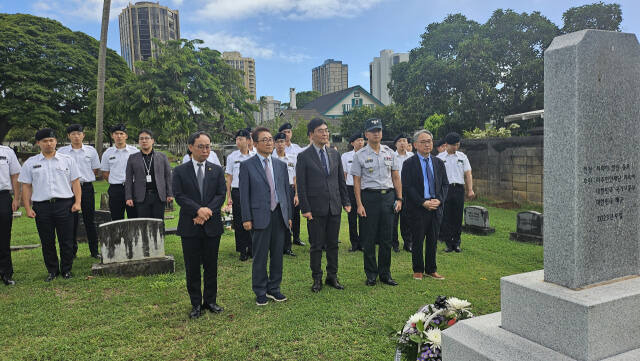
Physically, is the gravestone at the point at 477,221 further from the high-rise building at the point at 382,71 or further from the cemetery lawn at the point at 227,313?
the high-rise building at the point at 382,71

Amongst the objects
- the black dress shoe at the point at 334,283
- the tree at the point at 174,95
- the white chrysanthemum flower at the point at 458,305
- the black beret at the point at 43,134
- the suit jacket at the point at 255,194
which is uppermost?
the tree at the point at 174,95

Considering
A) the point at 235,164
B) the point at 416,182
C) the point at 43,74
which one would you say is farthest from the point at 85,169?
the point at 43,74

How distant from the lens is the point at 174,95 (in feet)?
76.1

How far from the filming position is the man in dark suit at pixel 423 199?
18.4 ft

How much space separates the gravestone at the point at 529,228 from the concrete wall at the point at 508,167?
3.87 meters

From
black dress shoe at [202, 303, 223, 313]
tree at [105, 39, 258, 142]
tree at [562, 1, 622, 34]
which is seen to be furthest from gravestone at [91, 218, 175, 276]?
tree at [562, 1, 622, 34]

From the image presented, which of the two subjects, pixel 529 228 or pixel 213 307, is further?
pixel 529 228

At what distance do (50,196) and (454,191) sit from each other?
6.66 meters

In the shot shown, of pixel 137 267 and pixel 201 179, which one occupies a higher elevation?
pixel 201 179

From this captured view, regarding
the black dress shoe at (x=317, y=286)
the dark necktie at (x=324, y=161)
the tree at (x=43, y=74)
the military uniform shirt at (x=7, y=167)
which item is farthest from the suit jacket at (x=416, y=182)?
the tree at (x=43, y=74)

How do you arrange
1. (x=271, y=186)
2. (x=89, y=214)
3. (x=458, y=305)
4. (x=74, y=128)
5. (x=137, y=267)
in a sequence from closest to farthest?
(x=458, y=305), (x=271, y=186), (x=137, y=267), (x=74, y=128), (x=89, y=214)

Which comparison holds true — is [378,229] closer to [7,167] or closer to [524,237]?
[524,237]

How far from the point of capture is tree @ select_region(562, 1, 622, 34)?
2016 cm

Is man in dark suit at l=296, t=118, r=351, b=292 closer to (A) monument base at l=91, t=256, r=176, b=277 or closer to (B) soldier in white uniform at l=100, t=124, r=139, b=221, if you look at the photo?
(A) monument base at l=91, t=256, r=176, b=277
